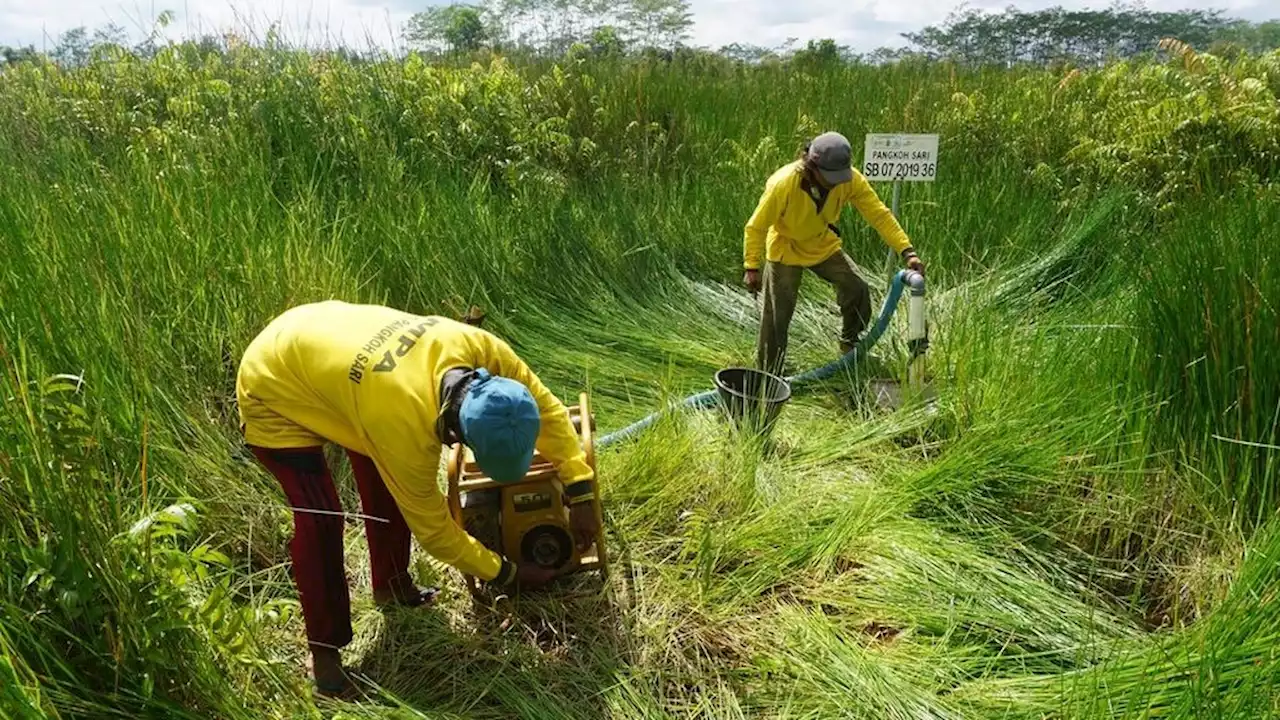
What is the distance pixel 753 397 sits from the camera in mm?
3164

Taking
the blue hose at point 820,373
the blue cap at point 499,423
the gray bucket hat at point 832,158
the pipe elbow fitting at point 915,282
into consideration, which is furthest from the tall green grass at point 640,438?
the gray bucket hat at point 832,158

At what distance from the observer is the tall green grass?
1.66 meters

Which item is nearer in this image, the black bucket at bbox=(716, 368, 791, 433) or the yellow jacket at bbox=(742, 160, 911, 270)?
the black bucket at bbox=(716, 368, 791, 433)

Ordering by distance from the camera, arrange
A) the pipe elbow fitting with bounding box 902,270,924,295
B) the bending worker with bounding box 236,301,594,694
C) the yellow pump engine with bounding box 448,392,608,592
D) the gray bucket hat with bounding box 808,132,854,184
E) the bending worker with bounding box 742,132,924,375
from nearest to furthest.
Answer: the bending worker with bounding box 236,301,594,694 → the yellow pump engine with bounding box 448,392,608,592 → the pipe elbow fitting with bounding box 902,270,924,295 → the gray bucket hat with bounding box 808,132,854,184 → the bending worker with bounding box 742,132,924,375

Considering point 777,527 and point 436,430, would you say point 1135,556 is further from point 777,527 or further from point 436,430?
point 436,430

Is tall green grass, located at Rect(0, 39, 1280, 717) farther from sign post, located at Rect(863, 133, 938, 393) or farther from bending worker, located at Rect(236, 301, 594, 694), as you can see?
sign post, located at Rect(863, 133, 938, 393)

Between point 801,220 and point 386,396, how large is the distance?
255cm

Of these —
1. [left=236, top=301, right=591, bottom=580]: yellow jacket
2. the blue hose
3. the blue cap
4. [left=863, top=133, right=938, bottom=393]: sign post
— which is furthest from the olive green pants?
the blue cap

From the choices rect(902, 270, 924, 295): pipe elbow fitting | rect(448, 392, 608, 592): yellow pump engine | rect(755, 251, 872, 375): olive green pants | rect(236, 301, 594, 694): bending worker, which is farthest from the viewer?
rect(755, 251, 872, 375): olive green pants

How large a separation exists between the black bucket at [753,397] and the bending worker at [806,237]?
51 centimetres

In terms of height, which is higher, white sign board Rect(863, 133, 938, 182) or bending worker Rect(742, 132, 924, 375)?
white sign board Rect(863, 133, 938, 182)

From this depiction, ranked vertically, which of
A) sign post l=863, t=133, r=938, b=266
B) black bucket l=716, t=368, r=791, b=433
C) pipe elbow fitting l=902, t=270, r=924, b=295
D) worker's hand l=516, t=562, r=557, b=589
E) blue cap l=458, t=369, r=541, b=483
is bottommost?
worker's hand l=516, t=562, r=557, b=589

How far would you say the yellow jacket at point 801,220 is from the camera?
3.73m

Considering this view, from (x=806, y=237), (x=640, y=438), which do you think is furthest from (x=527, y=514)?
(x=806, y=237)
